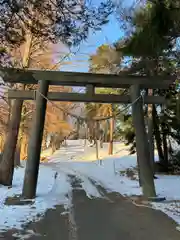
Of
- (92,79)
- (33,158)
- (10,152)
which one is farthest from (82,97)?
(10,152)

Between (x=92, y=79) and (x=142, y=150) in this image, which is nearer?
(x=142, y=150)

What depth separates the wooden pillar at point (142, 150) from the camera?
33.6 ft

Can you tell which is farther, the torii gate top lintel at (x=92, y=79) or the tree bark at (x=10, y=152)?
the tree bark at (x=10, y=152)

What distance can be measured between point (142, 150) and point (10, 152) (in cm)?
563

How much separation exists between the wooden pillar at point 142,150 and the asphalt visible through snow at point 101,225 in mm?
1146

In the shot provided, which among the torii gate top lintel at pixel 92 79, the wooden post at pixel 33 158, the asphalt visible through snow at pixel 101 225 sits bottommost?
the asphalt visible through snow at pixel 101 225

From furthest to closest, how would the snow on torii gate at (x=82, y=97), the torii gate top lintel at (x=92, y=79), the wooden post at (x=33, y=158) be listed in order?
the torii gate top lintel at (x=92, y=79) < the snow on torii gate at (x=82, y=97) < the wooden post at (x=33, y=158)

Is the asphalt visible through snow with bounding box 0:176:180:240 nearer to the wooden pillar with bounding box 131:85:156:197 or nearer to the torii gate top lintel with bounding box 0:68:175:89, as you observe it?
the wooden pillar with bounding box 131:85:156:197

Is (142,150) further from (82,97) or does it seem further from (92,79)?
(92,79)

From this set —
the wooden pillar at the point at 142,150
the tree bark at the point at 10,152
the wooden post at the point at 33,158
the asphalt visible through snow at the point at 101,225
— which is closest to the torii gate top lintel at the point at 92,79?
the wooden pillar at the point at 142,150

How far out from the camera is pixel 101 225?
6.83 metres

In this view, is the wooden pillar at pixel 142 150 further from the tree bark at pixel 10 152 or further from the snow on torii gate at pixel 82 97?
the tree bark at pixel 10 152

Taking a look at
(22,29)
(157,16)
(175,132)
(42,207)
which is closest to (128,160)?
(175,132)

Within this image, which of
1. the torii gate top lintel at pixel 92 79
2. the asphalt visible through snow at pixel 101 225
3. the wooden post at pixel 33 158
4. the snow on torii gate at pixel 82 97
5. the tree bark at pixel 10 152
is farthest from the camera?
the tree bark at pixel 10 152
